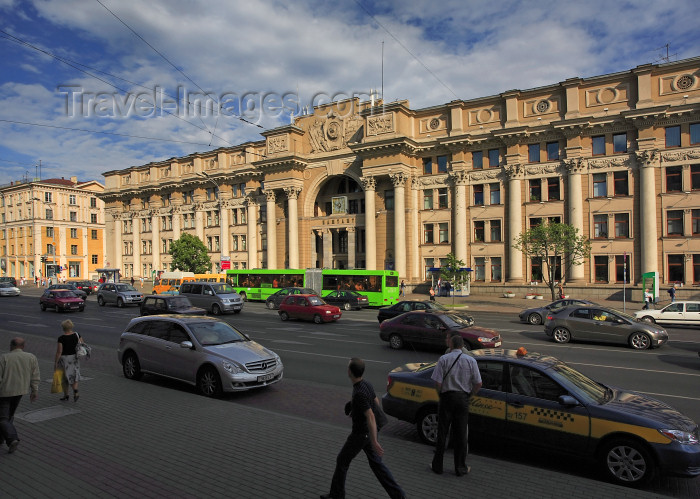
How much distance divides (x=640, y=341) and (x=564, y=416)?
480 inches

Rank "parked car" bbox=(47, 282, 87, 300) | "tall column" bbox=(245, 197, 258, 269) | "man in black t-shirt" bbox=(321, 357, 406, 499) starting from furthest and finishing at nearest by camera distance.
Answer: "tall column" bbox=(245, 197, 258, 269) → "parked car" bbox=(47, 282, 87, 300) → "man in black t-shirt" bbox=(321, 357, 406, 499)

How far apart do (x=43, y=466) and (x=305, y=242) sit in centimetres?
4696

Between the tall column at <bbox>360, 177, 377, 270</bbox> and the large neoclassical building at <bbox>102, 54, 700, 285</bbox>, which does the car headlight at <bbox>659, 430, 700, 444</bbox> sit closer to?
the large neoclassical building at <bbox>102, 54, 700, 285</bbox>

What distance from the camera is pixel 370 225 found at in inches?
1817

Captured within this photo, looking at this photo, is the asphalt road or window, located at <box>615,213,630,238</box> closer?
the asphalt road

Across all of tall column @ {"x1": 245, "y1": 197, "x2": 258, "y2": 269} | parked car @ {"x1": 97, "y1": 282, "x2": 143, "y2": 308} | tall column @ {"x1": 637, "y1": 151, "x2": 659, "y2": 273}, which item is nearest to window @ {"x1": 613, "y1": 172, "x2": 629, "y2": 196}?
tall column @ {"x1": 637, "y1": 151, "x2": 659, "y2": 273}

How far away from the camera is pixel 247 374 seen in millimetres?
9258

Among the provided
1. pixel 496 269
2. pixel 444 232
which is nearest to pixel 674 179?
pixel 496 269

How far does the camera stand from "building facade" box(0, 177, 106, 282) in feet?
263

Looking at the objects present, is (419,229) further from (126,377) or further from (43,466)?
(43,466)

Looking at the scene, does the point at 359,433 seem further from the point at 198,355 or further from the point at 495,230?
the point at 495,230

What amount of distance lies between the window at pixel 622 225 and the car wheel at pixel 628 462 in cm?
3582

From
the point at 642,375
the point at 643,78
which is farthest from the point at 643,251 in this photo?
the point at 642,375

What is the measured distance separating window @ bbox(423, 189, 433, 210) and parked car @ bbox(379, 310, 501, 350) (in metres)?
30.0
